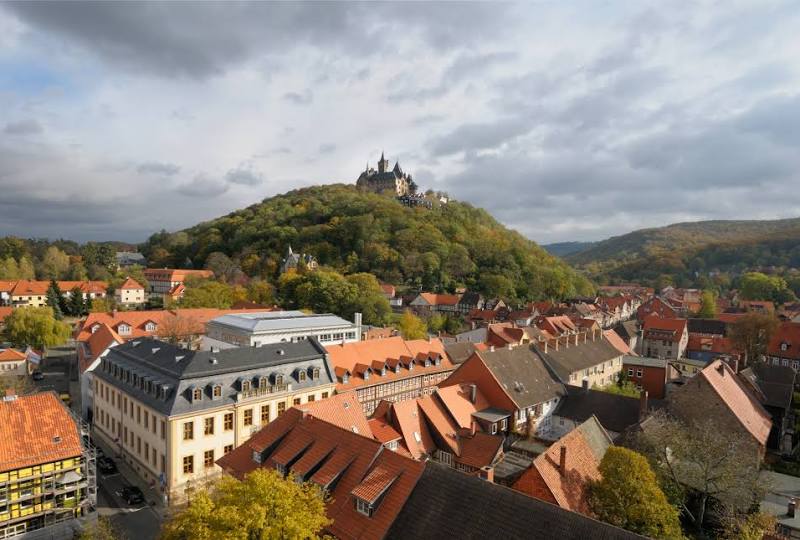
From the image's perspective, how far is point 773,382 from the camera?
4094 centimetres

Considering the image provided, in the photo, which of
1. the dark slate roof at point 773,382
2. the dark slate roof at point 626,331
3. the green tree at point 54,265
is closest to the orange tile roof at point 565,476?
the dark slate roof at point 773,382

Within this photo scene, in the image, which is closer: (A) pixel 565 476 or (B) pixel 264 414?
(A) pixel 565 476

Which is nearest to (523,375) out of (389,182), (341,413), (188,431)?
(341,413)

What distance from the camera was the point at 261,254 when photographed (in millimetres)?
116000

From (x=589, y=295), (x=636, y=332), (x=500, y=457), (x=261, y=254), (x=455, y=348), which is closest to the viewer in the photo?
(x=500, y=457)

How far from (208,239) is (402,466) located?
124 m

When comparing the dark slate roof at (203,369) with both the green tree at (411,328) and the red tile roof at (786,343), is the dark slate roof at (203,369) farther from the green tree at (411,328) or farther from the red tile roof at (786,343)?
the red tile roof at (786,343)

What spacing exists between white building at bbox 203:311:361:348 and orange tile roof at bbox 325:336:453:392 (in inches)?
316

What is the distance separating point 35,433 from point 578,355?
44806 millimetres

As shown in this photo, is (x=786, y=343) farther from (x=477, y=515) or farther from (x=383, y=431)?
(x=477, y=515)

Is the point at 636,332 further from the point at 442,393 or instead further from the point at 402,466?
the point at 402,466

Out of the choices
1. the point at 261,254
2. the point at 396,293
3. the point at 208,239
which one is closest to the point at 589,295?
the point at 396,293

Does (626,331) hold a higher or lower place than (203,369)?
lower

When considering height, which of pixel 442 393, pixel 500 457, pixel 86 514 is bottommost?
pixel 86 514
